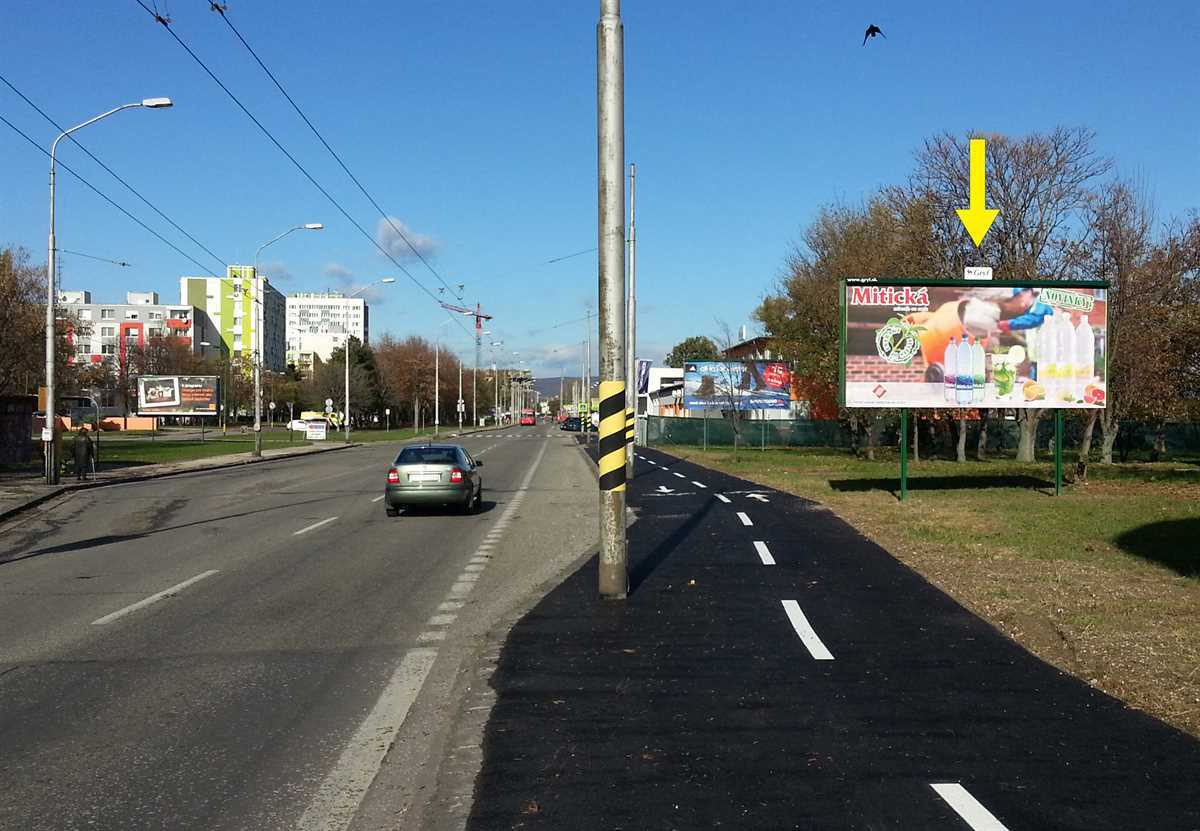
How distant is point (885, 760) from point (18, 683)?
547 centimetres

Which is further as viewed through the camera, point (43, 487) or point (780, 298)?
point (780, 298)

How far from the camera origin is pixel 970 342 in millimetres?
22000

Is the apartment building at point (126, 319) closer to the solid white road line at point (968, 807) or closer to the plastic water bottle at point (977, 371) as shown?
the plastic water bottle at point (977, 371)

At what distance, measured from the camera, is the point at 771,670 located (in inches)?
295

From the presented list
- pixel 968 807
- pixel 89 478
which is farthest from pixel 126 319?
pixel 968 807

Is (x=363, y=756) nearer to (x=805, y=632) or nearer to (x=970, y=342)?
(x=805, y=632)

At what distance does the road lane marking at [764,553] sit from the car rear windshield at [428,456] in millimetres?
6547

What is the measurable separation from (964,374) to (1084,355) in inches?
103

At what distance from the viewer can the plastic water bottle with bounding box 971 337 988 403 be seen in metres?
22.0

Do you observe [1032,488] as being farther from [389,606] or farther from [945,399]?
[389,606]

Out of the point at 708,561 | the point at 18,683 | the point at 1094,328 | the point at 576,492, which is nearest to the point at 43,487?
the point at 576,492

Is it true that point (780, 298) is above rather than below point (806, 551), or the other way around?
above

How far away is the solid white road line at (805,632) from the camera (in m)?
8.06

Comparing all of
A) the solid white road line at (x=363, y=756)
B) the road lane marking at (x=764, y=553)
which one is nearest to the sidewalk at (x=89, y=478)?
the road lane marking at (x=764, y=553)
